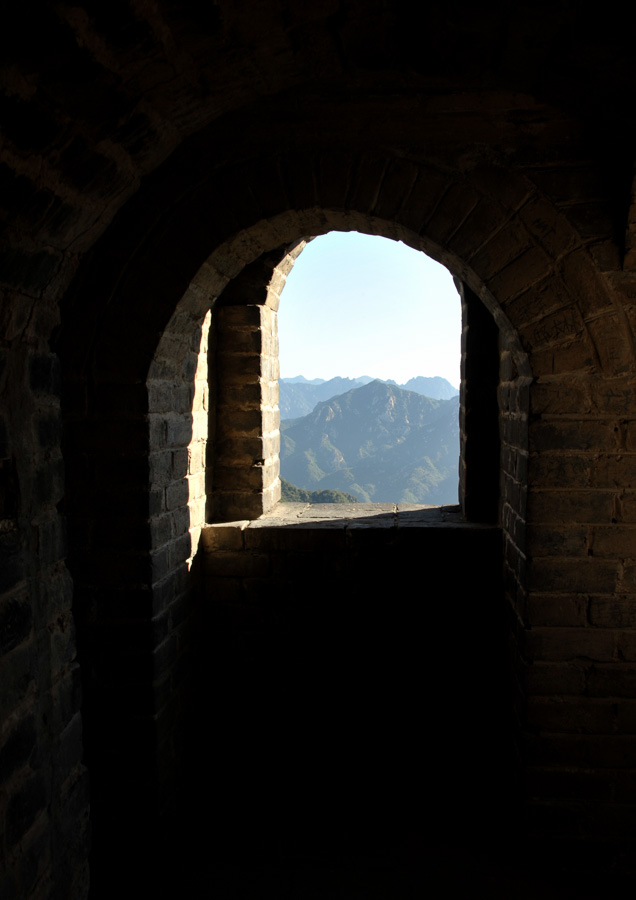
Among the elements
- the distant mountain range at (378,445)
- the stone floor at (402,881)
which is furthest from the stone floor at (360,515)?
the distant mountain range at (378,445)

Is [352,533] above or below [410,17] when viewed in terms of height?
below

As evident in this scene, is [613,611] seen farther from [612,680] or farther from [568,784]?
[568,784]

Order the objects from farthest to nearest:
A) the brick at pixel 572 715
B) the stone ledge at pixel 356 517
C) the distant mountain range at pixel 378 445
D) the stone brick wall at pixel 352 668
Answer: the distant mountain range at pixel 378 445 → the stone ledge at pixel 356 517 → the stone brick wall at pixel 352 668 → the brick at pixel 572 715

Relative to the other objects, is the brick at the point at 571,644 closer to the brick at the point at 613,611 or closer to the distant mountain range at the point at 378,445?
the brick at the point at 613,611

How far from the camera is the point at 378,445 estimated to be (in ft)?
197

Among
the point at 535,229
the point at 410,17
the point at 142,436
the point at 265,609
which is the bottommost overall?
the point at 265,609

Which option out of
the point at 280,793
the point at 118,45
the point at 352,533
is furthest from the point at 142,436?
the point at 280,793

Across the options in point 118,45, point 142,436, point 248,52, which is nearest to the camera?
point 118,45

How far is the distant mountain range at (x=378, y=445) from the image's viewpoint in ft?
181

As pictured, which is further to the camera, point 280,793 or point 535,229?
point 280,793

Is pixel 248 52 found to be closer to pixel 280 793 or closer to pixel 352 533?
pixel 352 533

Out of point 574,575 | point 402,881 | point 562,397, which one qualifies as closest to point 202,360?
point 562,397

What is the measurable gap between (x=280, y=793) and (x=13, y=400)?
117 inches

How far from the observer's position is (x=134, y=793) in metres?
3.07
